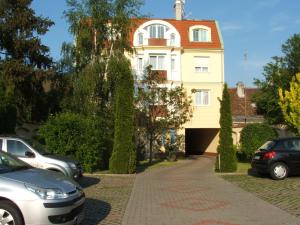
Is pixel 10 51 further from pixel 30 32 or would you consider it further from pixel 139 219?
pixel 139 219

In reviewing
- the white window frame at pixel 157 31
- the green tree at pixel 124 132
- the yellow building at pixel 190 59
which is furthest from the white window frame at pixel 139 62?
the green tree at pixel 124 132

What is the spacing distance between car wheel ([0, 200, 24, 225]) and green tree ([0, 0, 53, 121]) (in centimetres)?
2263

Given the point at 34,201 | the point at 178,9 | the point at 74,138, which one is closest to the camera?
the point at 34,201

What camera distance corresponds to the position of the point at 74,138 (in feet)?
73.8

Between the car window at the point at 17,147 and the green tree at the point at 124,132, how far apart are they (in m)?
7.67

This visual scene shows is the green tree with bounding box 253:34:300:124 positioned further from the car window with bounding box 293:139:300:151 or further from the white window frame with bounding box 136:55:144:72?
the car window with bounding box 293:139:300:151

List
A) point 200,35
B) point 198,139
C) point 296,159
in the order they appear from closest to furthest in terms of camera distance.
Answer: point 296,159 < point 200,35 < point 198,139

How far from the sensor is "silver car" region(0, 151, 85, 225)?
27.5ft

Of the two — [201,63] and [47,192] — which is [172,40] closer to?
[201,63]

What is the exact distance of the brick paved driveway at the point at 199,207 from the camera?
10852 millimetres

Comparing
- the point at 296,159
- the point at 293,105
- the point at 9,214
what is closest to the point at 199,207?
the point at 9,214

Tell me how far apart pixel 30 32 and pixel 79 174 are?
17.8 metres

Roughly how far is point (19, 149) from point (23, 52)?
17.2 metres

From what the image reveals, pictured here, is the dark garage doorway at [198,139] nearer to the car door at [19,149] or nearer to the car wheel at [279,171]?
the car wheel at [279,171]
